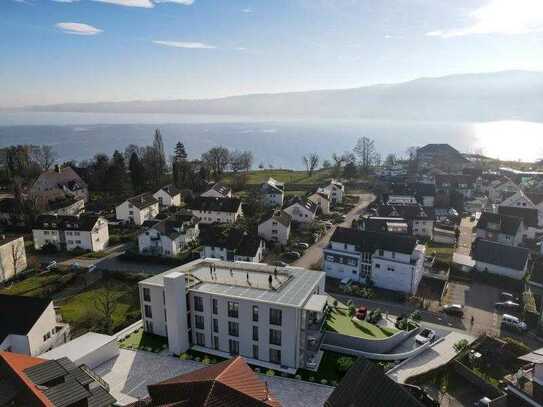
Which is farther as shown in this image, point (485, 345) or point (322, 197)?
point (322, 197)

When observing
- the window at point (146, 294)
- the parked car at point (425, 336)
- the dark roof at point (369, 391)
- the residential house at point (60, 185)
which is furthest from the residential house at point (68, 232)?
the dark roof at point (369, 391)

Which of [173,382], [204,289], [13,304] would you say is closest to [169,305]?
[204,289]

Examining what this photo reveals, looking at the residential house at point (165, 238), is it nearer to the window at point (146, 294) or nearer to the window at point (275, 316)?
the window at point (146, 294)

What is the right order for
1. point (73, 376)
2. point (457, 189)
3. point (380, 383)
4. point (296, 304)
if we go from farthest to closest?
1. point (457, 189)
2. point (296, 304)
3. point (73, 376)
4. point (380, 383)

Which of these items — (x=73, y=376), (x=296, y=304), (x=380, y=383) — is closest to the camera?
(x=380, y=383)

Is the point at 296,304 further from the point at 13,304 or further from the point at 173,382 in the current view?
the point at 13,304

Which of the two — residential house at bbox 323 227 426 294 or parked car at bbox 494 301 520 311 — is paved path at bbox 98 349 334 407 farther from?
parked car at bbox 494 301 520 311

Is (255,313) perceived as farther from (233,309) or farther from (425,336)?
(425,336)
